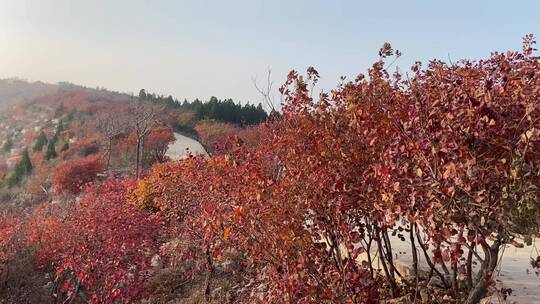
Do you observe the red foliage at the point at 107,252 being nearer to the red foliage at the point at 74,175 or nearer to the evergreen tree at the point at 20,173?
the red foliage at the point at 74,175

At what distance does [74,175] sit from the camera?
3175 cm

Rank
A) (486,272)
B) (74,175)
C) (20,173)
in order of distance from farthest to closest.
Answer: (20,173), (74,175), (486,272)

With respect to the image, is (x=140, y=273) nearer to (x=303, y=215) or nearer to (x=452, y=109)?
(x=303, y=215)

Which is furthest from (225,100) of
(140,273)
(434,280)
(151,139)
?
(434,280)

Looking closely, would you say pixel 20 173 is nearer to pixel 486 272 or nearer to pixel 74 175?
pixel 74 175

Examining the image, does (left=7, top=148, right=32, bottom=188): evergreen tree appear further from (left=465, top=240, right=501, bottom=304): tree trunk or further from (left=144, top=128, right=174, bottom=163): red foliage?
(left=465, top=240, right=501, bottom=304): tree trunk

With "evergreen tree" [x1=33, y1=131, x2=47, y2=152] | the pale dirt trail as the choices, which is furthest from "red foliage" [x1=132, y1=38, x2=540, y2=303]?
"evergreen tree" [x1=33, y1=131, x2=47, y2=152]

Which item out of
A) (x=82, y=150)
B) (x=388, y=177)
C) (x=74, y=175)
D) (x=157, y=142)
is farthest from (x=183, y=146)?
(x=388, y=177)

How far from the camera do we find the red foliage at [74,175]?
31153 millimetres

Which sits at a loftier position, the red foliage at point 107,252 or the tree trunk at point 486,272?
the tree trunk at point 486,272

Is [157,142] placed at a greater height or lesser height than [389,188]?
lesser

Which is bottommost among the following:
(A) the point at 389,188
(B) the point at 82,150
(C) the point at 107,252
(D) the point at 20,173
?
(D) the point at 20,173

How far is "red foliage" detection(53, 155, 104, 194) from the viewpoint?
31.2 metres

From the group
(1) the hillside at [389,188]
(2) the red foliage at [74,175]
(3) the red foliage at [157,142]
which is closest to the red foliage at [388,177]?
(1) the hillside at [389,188]
